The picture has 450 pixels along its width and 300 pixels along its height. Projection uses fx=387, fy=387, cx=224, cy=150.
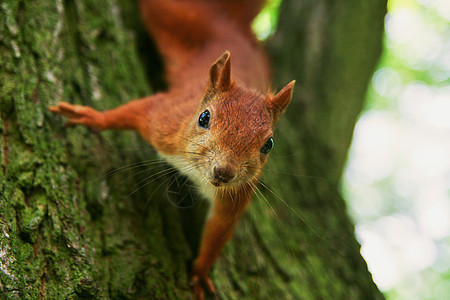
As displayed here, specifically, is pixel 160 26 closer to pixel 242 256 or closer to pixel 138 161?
pixel 138 161

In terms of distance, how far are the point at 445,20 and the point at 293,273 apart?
16.5ft

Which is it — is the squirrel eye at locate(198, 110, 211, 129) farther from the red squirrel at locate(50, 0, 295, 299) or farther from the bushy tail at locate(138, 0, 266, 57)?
the bushy tail at locate(138, 0, 266, 57)

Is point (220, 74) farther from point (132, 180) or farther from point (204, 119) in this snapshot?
point (132, 180)

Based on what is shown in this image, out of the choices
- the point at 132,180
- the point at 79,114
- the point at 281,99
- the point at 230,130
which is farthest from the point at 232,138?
the point at 79,114

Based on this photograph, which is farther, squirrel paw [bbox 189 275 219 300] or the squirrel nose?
squirrel paw [bbox 189 275 219 300]

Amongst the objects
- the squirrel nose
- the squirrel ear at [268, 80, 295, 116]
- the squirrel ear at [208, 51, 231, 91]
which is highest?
the squirrel ear at [208, 51, 231, 91]

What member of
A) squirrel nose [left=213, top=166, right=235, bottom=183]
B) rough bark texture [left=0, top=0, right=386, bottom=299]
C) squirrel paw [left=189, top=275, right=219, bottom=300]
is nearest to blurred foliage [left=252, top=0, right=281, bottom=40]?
rough bark texture [left=0, top=0, right=386, bottom=299]

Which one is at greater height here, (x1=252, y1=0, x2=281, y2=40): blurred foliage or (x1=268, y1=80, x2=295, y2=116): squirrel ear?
(x1=252, y1=0, x2=281, y2=40): blurred foliage

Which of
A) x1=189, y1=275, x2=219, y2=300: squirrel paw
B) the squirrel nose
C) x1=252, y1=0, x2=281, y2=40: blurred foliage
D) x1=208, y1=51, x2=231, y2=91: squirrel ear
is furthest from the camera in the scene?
x1=252, y1=0, x2=281, y2=40: blurred foliage

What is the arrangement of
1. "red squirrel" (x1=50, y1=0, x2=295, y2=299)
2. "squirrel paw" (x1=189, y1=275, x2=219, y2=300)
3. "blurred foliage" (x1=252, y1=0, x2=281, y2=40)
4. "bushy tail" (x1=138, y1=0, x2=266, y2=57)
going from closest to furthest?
1. "red squirrel" (x1=50, y1=0, x2=295, y2=299)
2. "squirrel paw" (x1=189, y1=275, x2=219, y2=300)
3. "bushy tail" (x1=138, y1=0, x2=266, y2=57)
4. "blurred foliage" (x1=252, y1=0, x2=281, y2=40)

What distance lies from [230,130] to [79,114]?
1.05 m

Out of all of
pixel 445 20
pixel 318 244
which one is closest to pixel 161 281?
pixel 318 244

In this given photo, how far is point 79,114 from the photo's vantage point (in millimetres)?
2412

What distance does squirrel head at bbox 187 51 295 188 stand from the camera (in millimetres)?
1895
